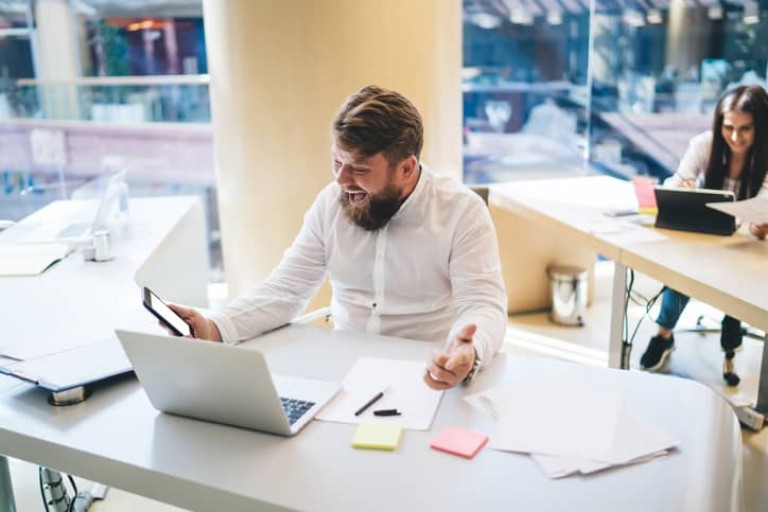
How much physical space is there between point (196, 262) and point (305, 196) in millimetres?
585

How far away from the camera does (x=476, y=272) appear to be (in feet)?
6.07

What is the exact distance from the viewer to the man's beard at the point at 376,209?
187 cm

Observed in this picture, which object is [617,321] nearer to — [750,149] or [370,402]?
[750,149]

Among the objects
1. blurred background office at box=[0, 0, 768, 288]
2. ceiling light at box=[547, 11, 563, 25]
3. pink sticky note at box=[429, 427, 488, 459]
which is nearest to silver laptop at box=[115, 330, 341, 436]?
A: pink sticky note at box=[429, 427, 488, 459]

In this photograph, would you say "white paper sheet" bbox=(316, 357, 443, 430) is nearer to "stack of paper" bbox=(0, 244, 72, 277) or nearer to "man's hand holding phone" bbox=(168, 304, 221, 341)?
"man's hand holding phone" bbox=(168, 304, 221, 341)

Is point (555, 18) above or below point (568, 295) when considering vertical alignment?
above

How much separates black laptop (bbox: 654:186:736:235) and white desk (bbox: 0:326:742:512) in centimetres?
148

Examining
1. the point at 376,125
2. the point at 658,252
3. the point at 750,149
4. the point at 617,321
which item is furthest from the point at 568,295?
the point at 376,125

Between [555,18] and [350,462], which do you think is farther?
[555,18]

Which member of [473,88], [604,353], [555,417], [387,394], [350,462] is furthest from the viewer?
[473,88]

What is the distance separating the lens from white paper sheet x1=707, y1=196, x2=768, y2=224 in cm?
254

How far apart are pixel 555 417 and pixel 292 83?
84.7 inches

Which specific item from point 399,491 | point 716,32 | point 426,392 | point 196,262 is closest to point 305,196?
point 196,262

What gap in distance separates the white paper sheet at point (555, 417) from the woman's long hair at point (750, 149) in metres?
2.11
